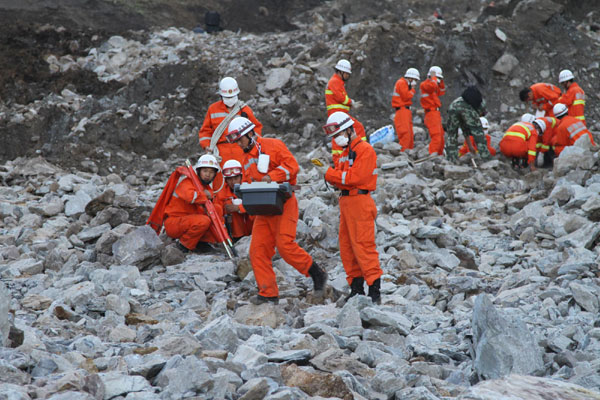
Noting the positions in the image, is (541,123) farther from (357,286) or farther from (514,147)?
(357,286)

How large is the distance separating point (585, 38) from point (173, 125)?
34.4 ft

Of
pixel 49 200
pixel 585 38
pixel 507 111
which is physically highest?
pixel 585 38

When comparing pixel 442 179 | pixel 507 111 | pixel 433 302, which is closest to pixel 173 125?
pixel 442 179

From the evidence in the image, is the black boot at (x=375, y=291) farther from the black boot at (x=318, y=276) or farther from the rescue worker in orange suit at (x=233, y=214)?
the rescue worker in orange suit at (x=233, y=214)

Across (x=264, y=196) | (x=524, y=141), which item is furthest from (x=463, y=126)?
(x=264, y=196)

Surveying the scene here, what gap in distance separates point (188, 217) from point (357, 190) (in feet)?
8.82

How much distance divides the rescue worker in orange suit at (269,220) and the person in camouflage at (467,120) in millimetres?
6149

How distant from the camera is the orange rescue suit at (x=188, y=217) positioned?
8273mm

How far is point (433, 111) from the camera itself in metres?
12.8

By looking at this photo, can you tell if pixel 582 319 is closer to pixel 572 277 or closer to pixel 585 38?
pixel 572 277

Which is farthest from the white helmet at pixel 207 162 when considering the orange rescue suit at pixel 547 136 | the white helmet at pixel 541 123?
the orange rescue suit at pixel 547 136

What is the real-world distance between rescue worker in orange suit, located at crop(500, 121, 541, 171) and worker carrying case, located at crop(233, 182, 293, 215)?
22.8ft

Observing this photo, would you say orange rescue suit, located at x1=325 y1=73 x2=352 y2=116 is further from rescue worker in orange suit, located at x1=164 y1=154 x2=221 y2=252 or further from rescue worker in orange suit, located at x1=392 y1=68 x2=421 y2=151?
rescue worker in orange suit, located at x1=164 y1=154 x2=221 y2=252

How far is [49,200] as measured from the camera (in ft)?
36.1
